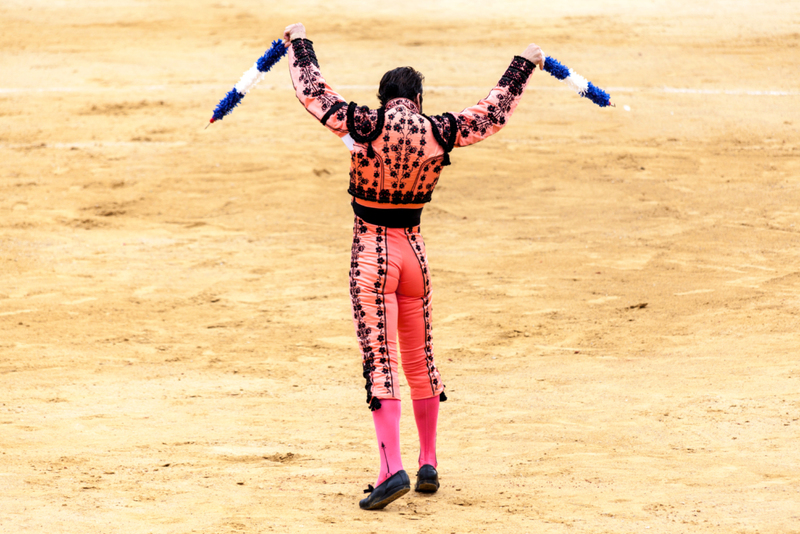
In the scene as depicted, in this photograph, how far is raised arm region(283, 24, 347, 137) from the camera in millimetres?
4317

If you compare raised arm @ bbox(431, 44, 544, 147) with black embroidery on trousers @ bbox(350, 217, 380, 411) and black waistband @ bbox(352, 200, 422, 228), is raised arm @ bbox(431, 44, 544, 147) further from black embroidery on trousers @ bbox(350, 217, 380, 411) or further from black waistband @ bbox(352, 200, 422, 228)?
black embroidery on trousers @ bbox(350, 217, 380, 411)

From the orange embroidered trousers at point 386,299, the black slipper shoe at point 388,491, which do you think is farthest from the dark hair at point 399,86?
the black slipper shoe at point 388,491

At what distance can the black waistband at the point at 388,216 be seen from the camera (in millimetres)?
4410

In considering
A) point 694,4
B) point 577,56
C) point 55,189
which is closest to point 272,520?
point 55,189

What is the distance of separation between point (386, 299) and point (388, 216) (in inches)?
14.7

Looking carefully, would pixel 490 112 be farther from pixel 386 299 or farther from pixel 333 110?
pixel 386 299

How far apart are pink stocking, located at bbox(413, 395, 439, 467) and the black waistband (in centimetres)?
84

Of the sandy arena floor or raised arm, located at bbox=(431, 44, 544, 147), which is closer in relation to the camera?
raised arm, located at bbox=(431, 44, 544, 147)

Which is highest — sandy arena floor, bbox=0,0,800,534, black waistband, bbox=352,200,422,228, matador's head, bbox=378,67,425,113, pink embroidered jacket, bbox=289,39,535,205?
matador's head, bbox=378,67,425,113

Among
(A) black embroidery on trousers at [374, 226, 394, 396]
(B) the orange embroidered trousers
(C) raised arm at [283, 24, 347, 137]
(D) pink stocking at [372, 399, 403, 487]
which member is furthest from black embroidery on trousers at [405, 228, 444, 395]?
(C) raised arm at [283, 24, 347, 137]

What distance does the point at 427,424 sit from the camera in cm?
464

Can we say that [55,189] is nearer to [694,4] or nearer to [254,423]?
[254,423]

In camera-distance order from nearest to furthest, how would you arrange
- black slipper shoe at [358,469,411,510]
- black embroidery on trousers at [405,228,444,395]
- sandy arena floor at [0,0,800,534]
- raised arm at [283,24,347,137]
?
black slipper shoe at [358,469,411,510]
raised arm at [283,24,347,137]
black embroidery on trousers at [405,228,444,395]
sandy arena floor at [0,0,800,534]

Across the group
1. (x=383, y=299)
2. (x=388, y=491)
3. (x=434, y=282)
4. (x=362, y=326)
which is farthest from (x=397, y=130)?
(x=434, y=282)
